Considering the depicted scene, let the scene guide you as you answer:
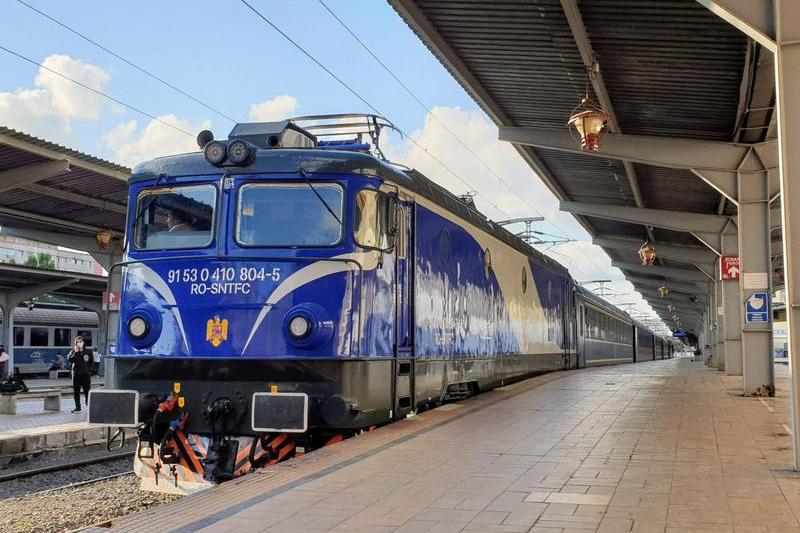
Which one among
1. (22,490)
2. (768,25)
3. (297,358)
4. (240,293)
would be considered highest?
(768,25)

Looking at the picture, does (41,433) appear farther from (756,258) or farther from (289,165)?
(756,258)

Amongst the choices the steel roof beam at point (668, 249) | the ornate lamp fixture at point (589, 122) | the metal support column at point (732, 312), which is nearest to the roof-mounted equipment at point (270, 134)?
the ornate lamp fixture at point (589, 122)

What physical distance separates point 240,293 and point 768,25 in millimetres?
5456

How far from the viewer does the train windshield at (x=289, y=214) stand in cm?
743

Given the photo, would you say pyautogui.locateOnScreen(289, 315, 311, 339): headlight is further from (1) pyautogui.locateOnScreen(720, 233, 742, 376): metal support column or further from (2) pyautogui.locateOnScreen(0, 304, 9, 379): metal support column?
(2) pyautogui.locateOnScreen(0, 304, 9, 379): metal support column

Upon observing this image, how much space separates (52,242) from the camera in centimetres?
2159

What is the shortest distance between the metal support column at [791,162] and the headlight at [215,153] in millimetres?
5288

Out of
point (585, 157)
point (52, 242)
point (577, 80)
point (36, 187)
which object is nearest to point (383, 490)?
point (577, 80)

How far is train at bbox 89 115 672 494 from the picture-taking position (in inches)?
280

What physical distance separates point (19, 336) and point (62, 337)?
9.65 ft

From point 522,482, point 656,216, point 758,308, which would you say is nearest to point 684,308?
point 656,216

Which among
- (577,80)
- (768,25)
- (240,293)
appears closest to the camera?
(768,25)

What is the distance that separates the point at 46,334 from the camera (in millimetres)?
33469

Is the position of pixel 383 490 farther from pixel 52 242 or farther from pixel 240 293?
pixel 52 242
